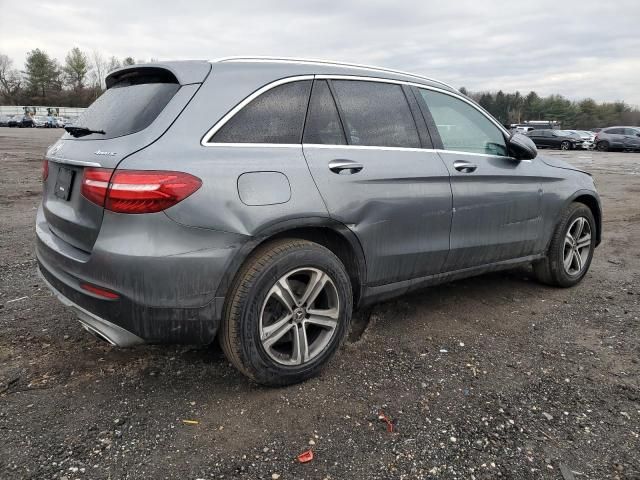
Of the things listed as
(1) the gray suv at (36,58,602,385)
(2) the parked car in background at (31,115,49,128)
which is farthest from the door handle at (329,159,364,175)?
(2) the parked car in background at (31,115,49,128)

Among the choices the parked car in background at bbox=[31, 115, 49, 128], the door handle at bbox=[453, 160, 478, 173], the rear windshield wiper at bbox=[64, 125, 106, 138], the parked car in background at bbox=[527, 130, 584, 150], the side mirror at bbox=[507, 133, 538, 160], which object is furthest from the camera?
the parked car in background at bbox=[31, 115, 49, 128]

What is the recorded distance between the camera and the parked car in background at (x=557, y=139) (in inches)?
1275

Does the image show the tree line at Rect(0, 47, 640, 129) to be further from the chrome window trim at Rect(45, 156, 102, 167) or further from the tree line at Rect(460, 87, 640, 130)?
the chrome window trim at Rect(45, 156, 102, 167)

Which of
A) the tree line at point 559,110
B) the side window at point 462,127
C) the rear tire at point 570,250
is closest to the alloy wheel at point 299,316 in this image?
the side window at point 462,127

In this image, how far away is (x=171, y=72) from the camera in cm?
269

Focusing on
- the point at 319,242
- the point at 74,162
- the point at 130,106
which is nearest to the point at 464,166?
the point at 319,242

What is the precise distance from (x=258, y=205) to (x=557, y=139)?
34.8 metres

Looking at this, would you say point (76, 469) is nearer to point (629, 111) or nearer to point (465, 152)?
point (465, 152)

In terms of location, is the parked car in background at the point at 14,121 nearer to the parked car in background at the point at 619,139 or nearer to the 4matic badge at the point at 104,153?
A: the parked car in background at the point at 619,139

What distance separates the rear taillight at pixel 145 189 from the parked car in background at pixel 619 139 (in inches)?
1322

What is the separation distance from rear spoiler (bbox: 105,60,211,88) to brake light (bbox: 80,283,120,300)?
1097 millimetres

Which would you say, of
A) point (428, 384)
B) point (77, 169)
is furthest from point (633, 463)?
point (77, 169)

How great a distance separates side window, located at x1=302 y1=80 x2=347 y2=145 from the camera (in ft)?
9.44

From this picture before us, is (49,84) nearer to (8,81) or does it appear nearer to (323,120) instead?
(8,81)
